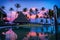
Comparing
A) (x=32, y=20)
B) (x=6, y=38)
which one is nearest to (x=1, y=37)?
(x=6, y=38)

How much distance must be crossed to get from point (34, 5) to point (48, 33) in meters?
0.77

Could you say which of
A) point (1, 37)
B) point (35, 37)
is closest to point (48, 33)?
point (35, 37)

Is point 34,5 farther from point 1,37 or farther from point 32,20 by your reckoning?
point 1,37

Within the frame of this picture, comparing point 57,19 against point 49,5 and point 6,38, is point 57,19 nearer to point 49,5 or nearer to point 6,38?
point 49,5

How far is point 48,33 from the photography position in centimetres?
1194

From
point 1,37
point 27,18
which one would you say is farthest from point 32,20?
point 1,37

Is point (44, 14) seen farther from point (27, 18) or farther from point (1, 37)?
point (1, 37)

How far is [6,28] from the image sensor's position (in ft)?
39.3

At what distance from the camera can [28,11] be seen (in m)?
12.0

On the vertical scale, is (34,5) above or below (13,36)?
above

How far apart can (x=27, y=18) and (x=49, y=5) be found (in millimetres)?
627

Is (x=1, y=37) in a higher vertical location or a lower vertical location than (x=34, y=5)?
lower

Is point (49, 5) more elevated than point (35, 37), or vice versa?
point (49, 5)

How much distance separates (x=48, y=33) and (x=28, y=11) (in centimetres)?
73
